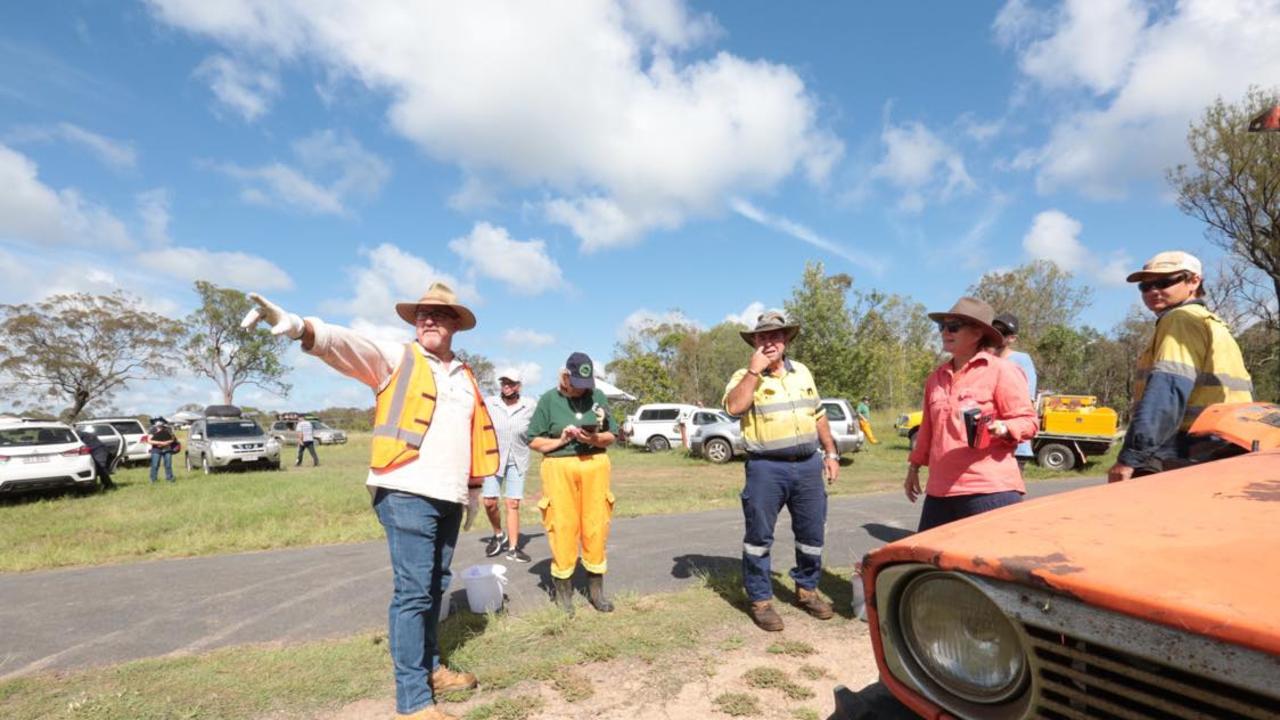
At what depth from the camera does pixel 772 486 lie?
3.73 m

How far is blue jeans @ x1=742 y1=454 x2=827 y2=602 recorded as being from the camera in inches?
147

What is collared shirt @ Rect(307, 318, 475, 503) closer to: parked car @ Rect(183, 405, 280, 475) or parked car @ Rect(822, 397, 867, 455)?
parked car @ Rect(822, 397, 867, 455)

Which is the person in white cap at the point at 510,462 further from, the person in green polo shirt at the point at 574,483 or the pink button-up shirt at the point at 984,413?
the pink button-up shirt at the point at 984,413

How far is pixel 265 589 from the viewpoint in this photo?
5180mm

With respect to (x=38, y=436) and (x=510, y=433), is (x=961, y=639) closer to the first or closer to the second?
(x=510, y=433)

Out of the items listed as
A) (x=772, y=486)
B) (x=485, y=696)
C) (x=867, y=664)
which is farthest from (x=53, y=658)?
(x=867, y=664)

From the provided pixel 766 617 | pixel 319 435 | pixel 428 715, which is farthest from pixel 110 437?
pixel 319 435

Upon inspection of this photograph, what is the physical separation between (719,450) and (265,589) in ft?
41.7

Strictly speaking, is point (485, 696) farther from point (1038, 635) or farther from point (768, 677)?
point (1038, 635)

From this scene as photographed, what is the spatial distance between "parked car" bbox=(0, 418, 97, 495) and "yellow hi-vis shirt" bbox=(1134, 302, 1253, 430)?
15.2 m

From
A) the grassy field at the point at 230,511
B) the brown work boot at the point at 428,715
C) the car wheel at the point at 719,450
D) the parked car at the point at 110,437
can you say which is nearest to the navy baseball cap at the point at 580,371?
the brown work boot at the point at 428,715

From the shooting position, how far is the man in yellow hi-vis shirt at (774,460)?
3723 mm

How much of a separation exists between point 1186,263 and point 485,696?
3886 mm

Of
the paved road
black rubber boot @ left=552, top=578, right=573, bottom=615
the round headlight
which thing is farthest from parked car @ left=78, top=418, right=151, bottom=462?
the round headlight
